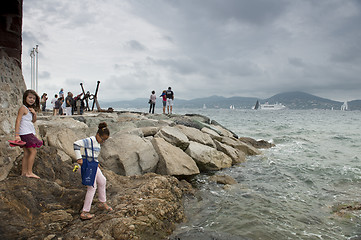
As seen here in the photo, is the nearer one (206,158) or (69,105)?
(206,158)

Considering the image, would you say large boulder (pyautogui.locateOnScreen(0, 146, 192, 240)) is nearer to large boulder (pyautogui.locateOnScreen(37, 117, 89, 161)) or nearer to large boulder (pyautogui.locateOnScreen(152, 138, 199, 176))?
large boulder (pyautogui.locateOnScreen(37, 117, 89, 161))

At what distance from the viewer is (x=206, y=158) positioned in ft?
30.1

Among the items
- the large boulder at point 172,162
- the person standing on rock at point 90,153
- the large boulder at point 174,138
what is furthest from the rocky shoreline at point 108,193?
the large boulder at point 174,138

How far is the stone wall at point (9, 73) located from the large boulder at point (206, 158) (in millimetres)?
5746

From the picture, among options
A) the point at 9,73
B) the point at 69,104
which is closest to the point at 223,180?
the point at 9,73

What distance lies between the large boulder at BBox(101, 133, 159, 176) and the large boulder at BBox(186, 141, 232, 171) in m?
2.07

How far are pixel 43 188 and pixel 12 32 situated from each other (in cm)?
317

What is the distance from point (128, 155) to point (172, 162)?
1413 millimetres

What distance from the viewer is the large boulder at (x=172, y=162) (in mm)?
7209

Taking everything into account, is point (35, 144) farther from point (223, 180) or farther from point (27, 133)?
point (223, 180)

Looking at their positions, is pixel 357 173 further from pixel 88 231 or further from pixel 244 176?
pixel 88 231

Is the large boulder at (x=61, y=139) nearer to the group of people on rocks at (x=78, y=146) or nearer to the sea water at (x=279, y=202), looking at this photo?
the group of people on rocks at (x=78, y=146)

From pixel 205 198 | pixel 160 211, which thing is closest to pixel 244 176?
pixel 205 198

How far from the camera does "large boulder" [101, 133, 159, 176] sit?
6562mm
